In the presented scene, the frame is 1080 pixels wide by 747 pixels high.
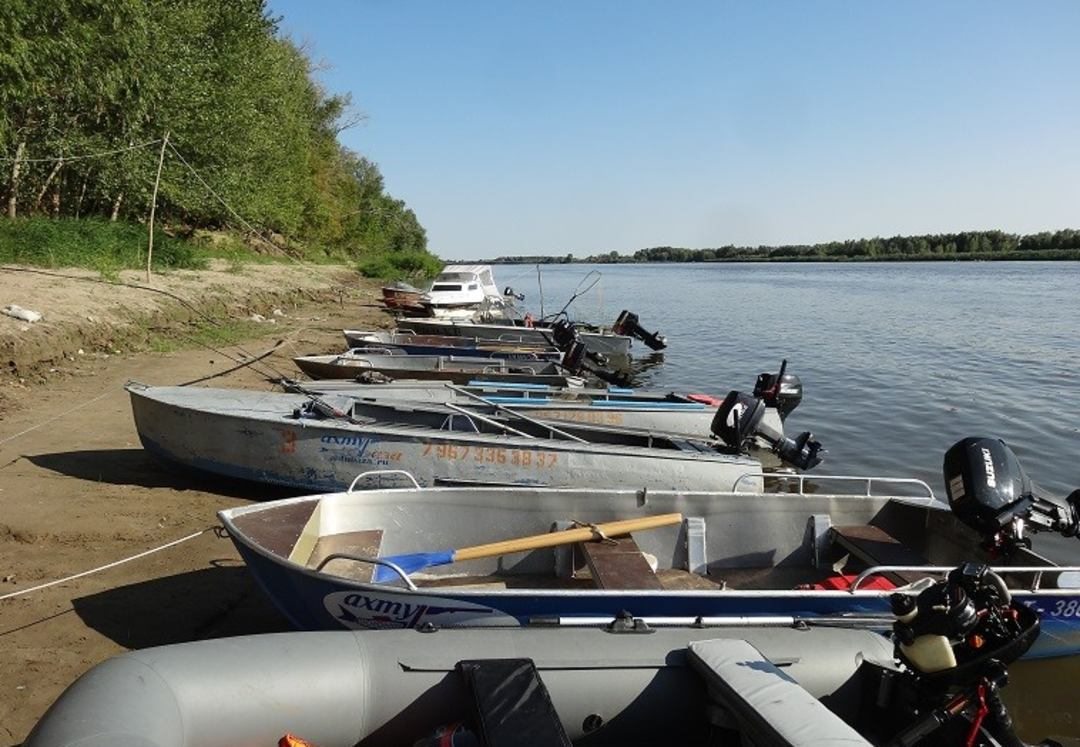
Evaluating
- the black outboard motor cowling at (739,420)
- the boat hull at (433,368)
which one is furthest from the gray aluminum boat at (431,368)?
the black outboard motor cowling at (739,420)

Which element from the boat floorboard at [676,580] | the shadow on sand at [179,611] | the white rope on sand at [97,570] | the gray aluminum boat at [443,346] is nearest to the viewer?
the shadow on sand at [179,611]

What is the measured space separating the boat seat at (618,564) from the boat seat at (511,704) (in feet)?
4.88

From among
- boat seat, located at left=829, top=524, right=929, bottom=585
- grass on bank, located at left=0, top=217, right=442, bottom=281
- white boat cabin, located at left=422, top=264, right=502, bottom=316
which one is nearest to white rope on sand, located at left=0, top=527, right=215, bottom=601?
boat seat, located at left=829, top=524, right=929, bottom=585

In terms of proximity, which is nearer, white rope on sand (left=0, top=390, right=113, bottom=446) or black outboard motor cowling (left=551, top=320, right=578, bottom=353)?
white rope on sand (left=0, top=390, right=113, bottom=446)

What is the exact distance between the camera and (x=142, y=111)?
22000mm

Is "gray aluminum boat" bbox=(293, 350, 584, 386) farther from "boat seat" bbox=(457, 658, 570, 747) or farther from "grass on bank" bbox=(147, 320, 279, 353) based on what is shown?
"boat seat" bbox=(457, 658, 570, 747)

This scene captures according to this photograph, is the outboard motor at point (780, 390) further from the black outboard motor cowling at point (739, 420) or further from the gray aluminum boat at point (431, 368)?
the gray aluminum boat at point (431, 368)

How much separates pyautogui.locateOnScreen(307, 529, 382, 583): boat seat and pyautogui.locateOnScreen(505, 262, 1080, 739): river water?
4452mm

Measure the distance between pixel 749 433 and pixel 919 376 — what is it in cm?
1371

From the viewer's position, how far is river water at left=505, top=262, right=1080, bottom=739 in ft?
39.4

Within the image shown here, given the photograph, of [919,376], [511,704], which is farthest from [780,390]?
[919,376]

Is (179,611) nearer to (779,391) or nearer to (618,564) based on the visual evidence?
(618,564)

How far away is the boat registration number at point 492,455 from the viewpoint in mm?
8062

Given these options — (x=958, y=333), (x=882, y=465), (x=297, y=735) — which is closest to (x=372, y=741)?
(x=297, y=735)
